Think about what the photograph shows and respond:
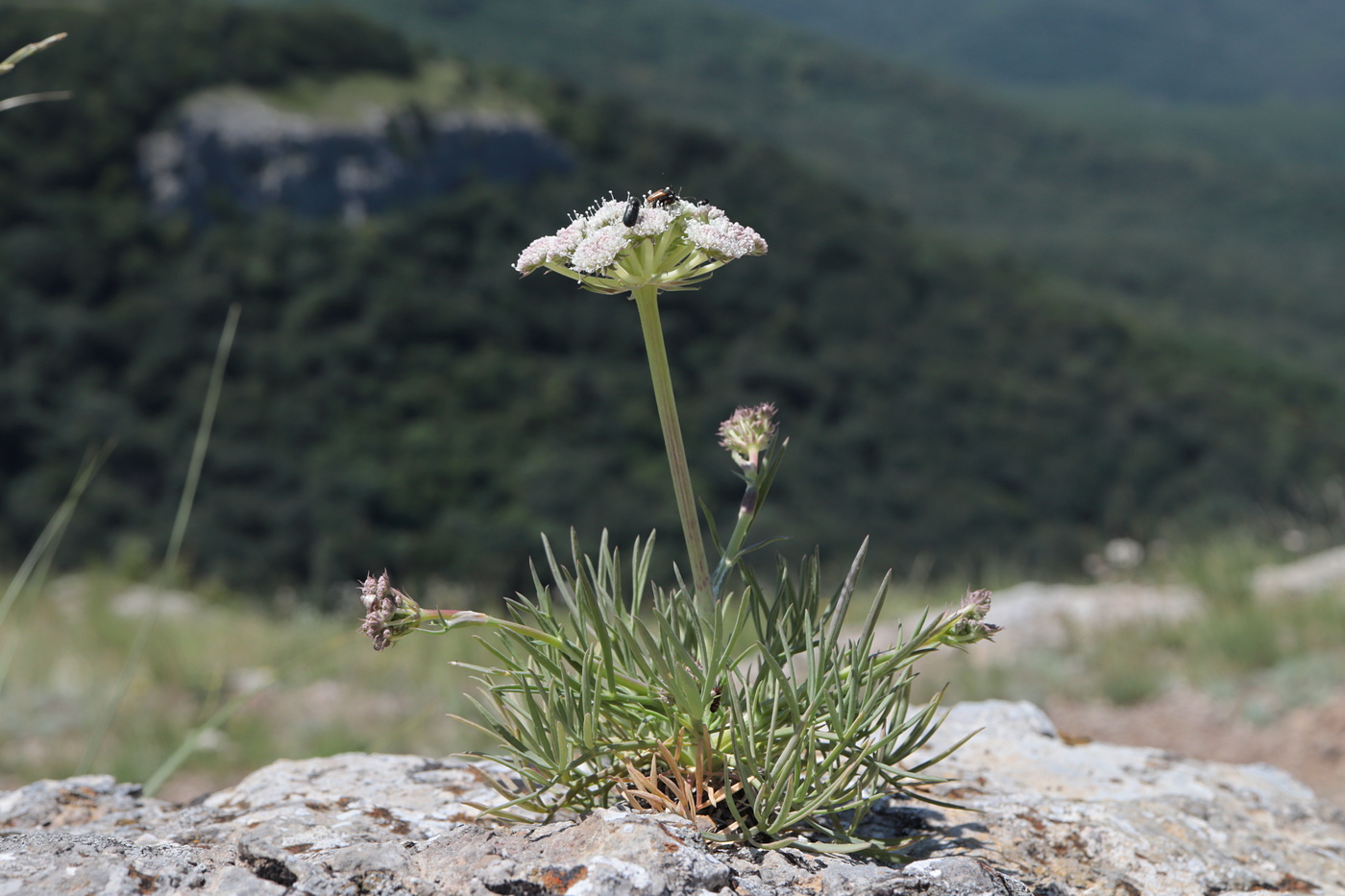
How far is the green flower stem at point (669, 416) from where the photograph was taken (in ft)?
4.92

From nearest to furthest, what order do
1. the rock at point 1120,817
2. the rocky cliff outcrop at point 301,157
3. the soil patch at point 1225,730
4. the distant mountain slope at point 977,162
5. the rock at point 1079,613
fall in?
the rock at point 1120,817 → the soil patch at point 1225,730 → the rock at point 1079,613 → the rocky cliff outcrop at point 301,157 → the distant mountain slope at point 977,162

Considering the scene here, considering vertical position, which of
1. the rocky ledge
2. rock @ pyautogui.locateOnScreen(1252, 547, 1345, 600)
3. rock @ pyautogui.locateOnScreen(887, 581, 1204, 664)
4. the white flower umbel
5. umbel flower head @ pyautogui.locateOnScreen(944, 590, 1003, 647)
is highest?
rock @ pyautogui.locateOnScreen(1252, 547, 1345, 600)

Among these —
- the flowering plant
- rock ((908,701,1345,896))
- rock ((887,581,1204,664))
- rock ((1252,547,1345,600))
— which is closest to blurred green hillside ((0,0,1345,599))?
rock ((887,581,1204,664))

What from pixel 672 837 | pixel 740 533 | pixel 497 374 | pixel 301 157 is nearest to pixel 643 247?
pixel 740 533

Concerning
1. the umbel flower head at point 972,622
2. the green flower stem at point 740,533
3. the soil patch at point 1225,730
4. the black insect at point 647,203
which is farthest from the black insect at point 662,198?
the soil patch at point 1225,730

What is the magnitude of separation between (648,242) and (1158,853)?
153 cm

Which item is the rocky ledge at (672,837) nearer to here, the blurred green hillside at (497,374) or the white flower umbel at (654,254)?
the white flower umbel at (654,254)

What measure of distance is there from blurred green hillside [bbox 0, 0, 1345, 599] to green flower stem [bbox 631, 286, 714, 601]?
26958mm

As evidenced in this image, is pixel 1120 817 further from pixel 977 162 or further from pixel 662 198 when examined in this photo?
pixel 977 162

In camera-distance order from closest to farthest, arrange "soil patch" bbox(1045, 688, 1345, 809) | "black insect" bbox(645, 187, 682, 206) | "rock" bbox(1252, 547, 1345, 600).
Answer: "black insect" bbox(645, 187, 682, 206) < "soil patch" bbox(1045, 688, 1345, 809) < "rock" bbox(1252, 547, 1345, 600)

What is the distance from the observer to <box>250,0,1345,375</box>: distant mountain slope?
91.8 m

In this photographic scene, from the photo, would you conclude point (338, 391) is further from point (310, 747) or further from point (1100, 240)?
point (1100, 240)

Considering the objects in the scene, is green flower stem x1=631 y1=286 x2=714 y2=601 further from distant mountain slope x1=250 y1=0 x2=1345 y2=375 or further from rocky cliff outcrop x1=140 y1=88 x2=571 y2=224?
distant mountain slope x1=250 y1=0 x2=1345 y2=375

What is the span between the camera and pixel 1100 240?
104062mm
